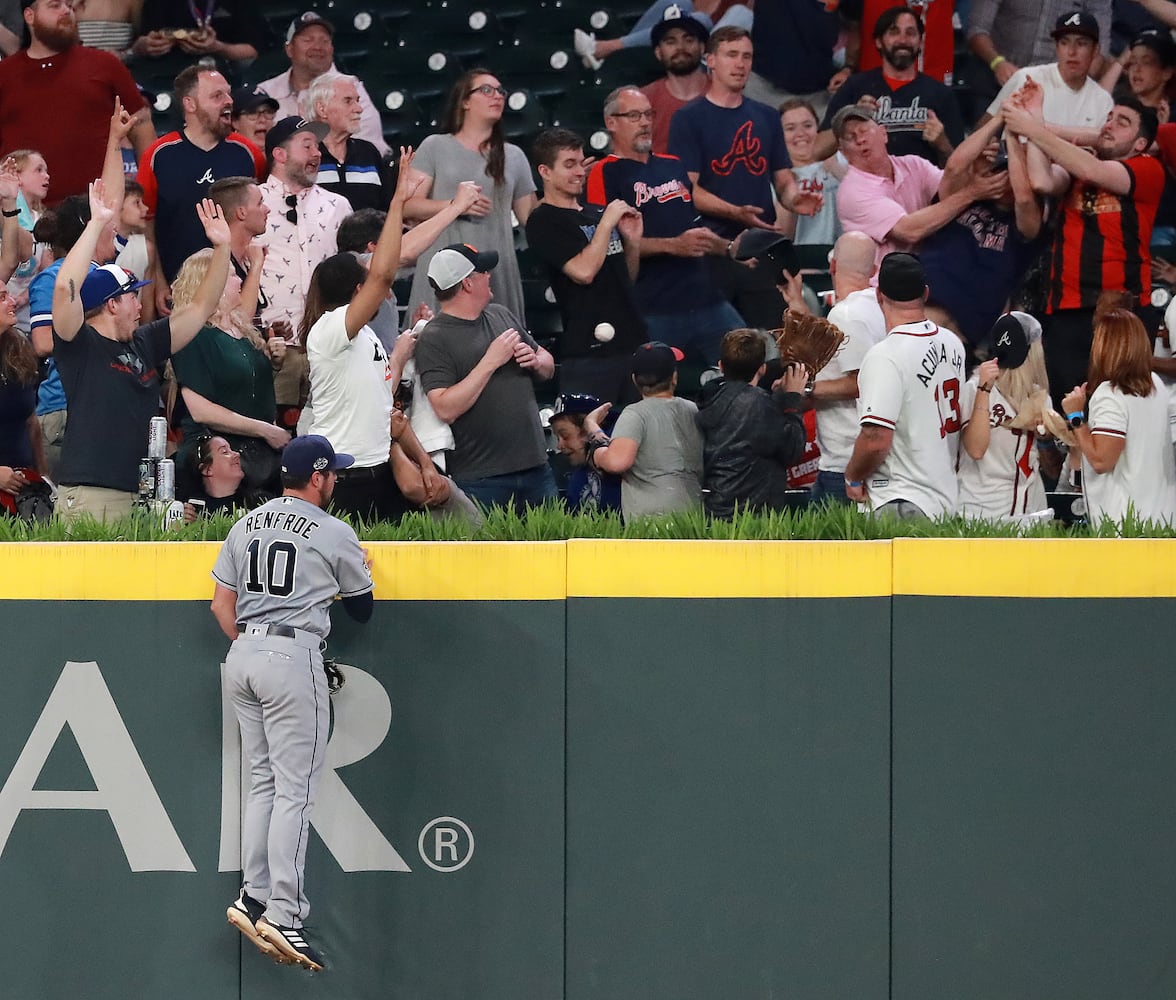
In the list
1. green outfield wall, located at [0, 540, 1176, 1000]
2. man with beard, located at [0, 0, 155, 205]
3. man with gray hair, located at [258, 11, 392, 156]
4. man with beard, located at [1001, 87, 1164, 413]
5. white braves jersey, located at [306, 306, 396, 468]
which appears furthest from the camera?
man with gray hair, located at [258, 11, 392, 156]

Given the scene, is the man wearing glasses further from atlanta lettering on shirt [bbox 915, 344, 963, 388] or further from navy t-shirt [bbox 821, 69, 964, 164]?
atlanta lettering on shirt [bbox 915, 344, 963, 388]

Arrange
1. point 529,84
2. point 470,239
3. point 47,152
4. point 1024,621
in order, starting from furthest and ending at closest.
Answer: point 529,84 < point 47,152 < point 470,239 < point 1024,621

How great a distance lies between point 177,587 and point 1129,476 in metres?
4.07

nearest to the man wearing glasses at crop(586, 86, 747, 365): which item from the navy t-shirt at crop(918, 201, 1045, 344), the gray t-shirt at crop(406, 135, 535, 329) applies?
the gray t-shirt at crop(406, 135, 535, 329)

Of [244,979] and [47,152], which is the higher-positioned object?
[47,152]

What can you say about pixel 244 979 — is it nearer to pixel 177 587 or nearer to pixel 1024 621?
pixel 177 587

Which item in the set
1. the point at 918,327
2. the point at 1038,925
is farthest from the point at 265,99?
the point at 1038,925

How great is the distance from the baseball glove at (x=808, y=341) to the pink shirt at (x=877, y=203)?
1.94 metres

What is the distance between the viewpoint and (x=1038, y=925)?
6035mm

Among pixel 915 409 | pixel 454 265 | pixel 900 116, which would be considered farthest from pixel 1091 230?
pixel 454 265

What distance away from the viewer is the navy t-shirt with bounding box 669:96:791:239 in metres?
10.1

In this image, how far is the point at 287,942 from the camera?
5742mm

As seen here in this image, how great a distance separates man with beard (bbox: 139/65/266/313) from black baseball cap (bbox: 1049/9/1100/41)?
4901 mm

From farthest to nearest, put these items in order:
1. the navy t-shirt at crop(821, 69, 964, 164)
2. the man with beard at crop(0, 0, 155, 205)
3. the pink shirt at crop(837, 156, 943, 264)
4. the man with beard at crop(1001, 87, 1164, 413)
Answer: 1. the navy t-shirt at crop(821, 69, 964, 164)
2. the man with beard at crop(0, 0, 155, 205)
3. the pink shirt at crop(837, 156, 943, 264)
4. the man with beard at crop(1001, 87, 1164, 413)
